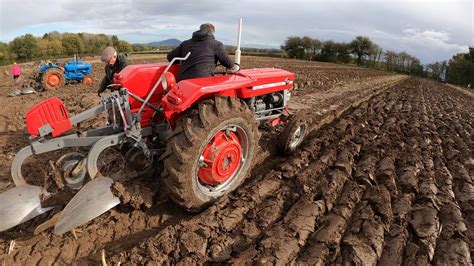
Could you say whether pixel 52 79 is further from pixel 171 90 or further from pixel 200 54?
pixel 171 90

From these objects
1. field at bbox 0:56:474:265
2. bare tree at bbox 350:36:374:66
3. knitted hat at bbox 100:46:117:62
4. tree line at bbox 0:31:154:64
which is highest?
bare tree at bbox 350:36:374:66

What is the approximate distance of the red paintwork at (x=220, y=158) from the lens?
9.27ft

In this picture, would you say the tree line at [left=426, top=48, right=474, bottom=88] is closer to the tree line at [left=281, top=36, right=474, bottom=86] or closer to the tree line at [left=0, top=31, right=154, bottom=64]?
the tree line at [left=281, top=36, right=474, bottom=86]

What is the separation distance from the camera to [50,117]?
8.66 ft

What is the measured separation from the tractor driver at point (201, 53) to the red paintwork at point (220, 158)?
716 mm

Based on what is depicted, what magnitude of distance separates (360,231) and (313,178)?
0.95 m

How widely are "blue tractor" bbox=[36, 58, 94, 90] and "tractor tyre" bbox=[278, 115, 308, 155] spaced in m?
9.50

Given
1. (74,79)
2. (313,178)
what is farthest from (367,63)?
(313,178)

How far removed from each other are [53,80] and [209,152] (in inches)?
399

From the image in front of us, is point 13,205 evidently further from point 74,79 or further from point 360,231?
point 74,79

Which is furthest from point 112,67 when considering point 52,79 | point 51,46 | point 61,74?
point 51,46

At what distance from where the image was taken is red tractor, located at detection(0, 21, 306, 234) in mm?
Result: 2504

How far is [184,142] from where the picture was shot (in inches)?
99.3

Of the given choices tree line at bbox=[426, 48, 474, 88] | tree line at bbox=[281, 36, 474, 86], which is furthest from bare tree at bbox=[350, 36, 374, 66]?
tree line at bbox=[426, 48, 474, 88]
